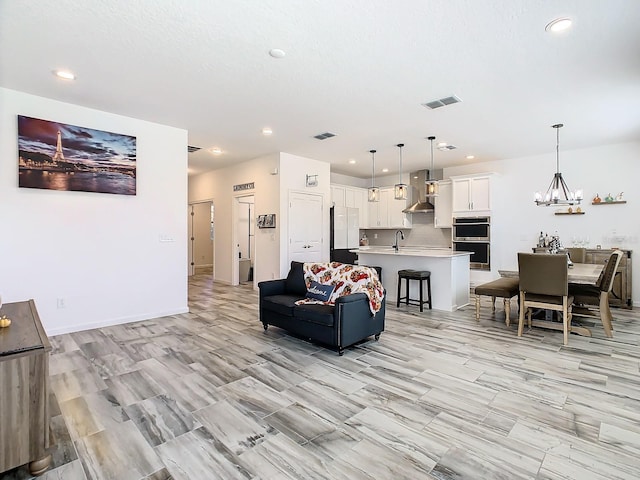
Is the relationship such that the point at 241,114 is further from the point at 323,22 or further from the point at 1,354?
the point at 1,354

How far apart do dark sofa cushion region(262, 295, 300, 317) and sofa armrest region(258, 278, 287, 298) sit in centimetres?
8

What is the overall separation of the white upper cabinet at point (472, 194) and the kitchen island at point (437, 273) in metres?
1.99

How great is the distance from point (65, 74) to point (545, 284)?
19.1ft

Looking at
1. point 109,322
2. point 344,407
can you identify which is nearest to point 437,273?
point 344,407

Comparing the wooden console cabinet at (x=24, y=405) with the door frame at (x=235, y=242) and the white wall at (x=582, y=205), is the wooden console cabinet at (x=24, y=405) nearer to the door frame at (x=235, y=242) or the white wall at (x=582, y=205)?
the door frame at (x=235, y=242)

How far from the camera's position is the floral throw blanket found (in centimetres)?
388

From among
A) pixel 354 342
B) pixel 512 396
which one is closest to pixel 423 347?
pixel 354 342

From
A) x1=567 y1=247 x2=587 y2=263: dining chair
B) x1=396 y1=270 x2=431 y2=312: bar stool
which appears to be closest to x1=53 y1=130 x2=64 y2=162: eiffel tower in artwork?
x1=396 y1=270 x2=431 y2=312: bar stool

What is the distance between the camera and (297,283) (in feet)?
14.8

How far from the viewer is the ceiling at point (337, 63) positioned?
2510 mm

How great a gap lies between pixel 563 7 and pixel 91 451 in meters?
4.29

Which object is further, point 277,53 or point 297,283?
point 297,283

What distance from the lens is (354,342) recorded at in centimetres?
364

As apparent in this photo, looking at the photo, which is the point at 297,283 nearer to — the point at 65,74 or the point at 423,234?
the point at 65,74
